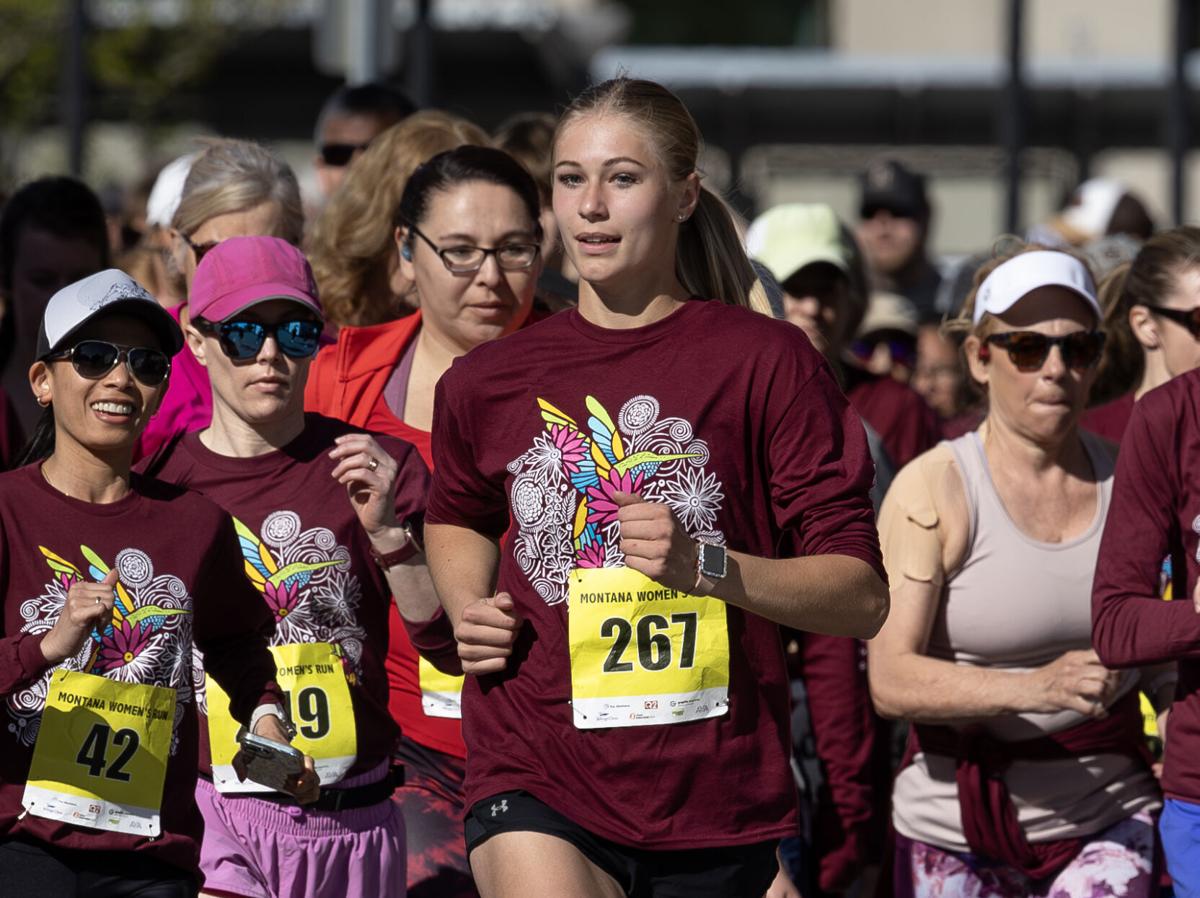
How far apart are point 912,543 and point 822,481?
1.44 meters

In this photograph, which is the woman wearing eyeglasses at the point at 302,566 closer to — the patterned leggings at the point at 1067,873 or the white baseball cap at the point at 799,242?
the patterned leggings at the point at 1067,873

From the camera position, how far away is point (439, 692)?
18.5ft

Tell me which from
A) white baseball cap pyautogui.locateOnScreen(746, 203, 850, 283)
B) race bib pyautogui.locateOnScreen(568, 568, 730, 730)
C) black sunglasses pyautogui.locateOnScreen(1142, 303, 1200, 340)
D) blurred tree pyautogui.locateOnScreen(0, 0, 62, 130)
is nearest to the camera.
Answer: race bib pyautogui.locateOnScreen(568, 568, 730, 730)

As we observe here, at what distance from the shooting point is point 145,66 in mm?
25047

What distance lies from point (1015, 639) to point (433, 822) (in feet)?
5.02

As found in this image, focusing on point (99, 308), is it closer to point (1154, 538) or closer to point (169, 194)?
point (169, 194)

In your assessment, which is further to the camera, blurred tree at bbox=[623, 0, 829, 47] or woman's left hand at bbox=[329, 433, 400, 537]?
blurred tree at bbox=[623, 0, 829, 47]

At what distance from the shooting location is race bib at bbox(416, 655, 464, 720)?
564cm

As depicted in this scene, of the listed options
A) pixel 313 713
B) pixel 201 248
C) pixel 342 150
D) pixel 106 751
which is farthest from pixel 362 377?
pixel 342 150

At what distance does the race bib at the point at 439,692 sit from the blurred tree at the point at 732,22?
88.4ft

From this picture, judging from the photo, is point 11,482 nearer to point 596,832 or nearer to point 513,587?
point 513,587

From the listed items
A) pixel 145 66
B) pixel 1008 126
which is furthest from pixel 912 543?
pixel 145 66

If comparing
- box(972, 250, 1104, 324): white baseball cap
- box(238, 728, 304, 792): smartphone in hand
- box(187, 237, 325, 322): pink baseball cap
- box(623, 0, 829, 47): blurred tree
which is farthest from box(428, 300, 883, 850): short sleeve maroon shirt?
box(623, 0, 829, 47): blurred tree

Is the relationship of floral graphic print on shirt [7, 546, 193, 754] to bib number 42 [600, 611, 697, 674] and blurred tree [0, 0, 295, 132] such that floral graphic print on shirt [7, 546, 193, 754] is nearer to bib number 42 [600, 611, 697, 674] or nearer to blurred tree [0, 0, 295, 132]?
bib number 42 [600, 611, 697, 674]
